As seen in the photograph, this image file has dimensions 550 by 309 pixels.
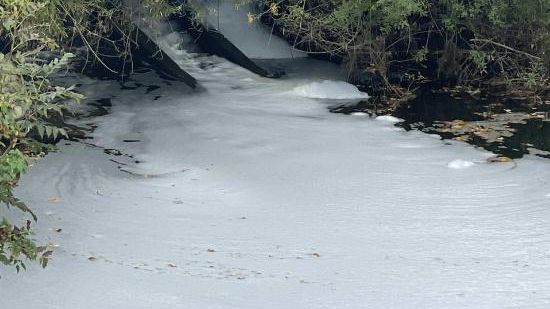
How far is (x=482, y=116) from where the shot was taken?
350 inches

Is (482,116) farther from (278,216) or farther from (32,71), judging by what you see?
(32,71)

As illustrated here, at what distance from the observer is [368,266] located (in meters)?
4.66

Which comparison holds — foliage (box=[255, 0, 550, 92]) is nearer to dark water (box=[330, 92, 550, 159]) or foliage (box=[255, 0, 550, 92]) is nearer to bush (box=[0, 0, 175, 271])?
dark water (box=[330, 92, 550, 159])

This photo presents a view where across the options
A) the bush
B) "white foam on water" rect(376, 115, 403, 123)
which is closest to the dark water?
"white foam on water" rect(376, 115, 403, 123)

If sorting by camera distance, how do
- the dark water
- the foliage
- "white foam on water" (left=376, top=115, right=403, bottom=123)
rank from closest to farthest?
the dark water
"white foam on water" (left=376, top=115, right=403, bottom=123)
the foliage

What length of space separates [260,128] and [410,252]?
3305 mm

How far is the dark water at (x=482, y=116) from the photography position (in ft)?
24.8

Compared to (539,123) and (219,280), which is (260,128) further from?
(219,280)

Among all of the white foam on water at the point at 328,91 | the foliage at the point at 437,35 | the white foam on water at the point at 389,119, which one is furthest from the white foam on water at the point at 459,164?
the white foam on water at the point at 328,91

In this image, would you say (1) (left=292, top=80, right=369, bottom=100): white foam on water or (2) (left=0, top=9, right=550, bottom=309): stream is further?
(1) (left=292, top=80, right=369, bottom=100): white foam on water

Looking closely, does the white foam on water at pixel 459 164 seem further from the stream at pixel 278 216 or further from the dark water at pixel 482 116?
the dark water at pixel 482 116

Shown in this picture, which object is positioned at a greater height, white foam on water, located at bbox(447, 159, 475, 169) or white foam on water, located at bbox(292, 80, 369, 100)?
white foam on water, located at bbox(292, 80, 369, 100)

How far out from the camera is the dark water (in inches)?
298

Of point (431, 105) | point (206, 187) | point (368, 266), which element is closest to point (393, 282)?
point (368, 266)
